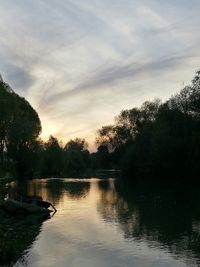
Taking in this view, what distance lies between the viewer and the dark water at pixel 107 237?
21.9 metres

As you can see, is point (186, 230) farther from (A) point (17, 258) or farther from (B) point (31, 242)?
(A) point (17, 258)

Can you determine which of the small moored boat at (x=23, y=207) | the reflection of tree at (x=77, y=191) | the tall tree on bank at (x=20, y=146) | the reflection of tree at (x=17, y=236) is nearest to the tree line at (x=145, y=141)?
the tall tree on bank at (x=20, y=146)

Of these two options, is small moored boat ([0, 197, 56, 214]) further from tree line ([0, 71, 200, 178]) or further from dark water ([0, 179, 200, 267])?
tree line ([0, 71, 200, 178])

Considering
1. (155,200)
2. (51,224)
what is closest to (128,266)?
(51,224)

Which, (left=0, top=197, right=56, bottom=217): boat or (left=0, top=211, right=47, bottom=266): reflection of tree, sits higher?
(left=0, top=197, right=56, bottom=217): boat

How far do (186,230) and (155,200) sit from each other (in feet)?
66.5

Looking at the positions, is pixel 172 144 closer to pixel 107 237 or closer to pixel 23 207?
pixel 23 207

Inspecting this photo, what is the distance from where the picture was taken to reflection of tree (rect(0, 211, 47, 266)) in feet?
64.7

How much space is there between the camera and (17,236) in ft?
94.1

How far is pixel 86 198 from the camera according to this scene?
5509 cm

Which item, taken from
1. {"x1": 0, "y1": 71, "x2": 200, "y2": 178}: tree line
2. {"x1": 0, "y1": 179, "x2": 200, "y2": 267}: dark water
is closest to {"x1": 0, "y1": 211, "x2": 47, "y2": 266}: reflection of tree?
{"x1": 0, "y1": 179, "x2": 200, "y2": 267}: dark water

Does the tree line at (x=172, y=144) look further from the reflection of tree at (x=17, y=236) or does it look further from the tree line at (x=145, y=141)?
the reflection of tree at (x=17, y=236)

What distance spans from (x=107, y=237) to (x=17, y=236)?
216 inches

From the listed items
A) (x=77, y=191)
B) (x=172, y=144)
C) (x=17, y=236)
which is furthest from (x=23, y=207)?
(x=172, y=144)
